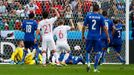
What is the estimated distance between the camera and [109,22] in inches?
981

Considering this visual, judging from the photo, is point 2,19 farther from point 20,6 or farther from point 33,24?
point 33,24

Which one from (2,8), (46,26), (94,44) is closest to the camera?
(94,44)

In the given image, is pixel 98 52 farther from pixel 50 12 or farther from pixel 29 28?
pixel 50 12

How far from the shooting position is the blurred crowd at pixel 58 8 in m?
28.3

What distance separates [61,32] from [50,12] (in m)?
3.23

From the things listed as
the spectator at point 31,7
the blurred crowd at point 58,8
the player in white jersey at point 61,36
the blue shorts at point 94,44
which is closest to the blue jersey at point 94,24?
the blue shorts at point 94,44

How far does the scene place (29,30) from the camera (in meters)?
25.6

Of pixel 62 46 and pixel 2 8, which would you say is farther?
pixel 2 8

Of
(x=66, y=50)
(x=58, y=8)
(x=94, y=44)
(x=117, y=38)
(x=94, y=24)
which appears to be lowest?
(x=66, y=50)

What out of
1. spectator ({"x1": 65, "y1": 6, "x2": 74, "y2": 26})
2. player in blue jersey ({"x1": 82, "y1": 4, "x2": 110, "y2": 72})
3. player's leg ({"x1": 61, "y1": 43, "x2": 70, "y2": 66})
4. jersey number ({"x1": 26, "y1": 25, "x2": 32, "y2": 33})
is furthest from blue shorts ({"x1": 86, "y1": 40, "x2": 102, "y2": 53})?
spectator ({"x1": 65, "y1": 6, "x2": 74, "y2": 26})

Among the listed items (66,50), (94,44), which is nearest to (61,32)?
(66,50)

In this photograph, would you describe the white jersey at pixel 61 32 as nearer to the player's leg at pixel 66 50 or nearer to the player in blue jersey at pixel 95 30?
the player's leg at pixel 66 50

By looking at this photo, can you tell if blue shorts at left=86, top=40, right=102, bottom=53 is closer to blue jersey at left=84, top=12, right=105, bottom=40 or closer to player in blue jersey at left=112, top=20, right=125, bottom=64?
blue jersey at left=84, top=12, right=105, bottom=40

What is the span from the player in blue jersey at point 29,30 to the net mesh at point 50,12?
1900 mm
